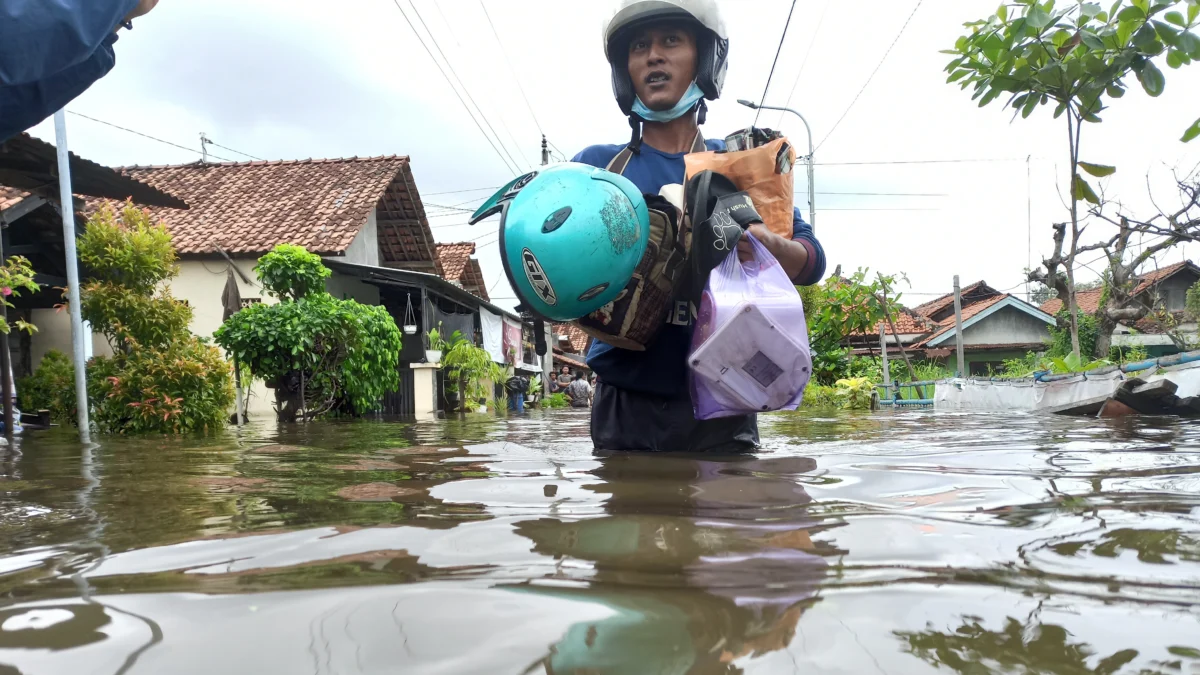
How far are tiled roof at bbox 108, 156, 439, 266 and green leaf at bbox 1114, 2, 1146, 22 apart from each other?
13.0 meters

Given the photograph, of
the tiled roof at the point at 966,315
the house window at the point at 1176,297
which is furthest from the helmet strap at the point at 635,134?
the house window at the point at 1176,297

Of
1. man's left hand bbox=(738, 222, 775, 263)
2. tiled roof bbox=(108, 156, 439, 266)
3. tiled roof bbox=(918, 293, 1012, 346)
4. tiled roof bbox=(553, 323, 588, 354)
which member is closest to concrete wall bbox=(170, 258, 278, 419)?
tiled roof bbox=(108, 156, 439, 266)

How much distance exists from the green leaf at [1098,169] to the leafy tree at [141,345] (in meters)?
6.80

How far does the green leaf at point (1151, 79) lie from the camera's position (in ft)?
9.91

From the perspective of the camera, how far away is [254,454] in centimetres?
357

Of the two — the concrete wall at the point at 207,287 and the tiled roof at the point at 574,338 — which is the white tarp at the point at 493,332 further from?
the tiled roof at the point at 574,338

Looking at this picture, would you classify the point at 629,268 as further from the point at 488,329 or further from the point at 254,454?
the point at 488,329

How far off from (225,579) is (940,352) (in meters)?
31.8

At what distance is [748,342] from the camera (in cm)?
223

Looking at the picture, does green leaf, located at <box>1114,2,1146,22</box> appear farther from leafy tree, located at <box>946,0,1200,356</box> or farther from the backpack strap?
the backpack strap

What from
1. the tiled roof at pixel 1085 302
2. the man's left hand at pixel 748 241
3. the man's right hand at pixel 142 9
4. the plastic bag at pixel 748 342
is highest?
the tiled roof at pixel 1085 302

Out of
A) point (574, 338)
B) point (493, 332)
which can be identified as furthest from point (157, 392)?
point (574, 338)

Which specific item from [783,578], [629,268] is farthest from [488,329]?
[783,578]

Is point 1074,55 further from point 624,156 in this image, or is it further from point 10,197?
point 10,197
